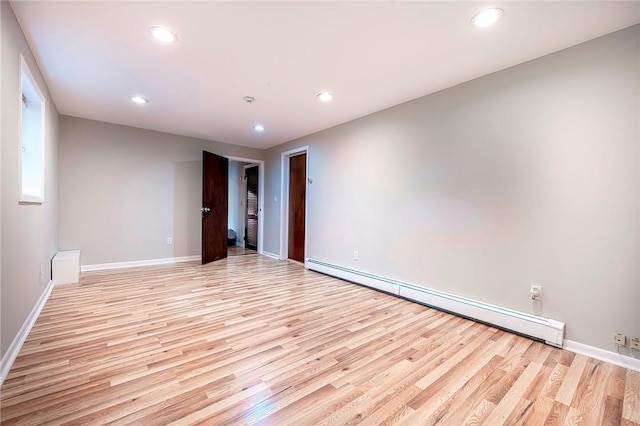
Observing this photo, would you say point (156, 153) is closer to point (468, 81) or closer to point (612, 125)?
point (468, 81)

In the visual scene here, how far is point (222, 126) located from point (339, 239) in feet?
8.60

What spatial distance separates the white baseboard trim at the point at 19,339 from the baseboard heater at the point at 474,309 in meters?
3.24

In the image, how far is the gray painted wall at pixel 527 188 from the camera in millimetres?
1953

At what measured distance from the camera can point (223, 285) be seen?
3.62 m

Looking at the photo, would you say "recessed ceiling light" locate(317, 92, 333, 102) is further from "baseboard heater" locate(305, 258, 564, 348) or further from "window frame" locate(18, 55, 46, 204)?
"window frame" locate(18, 55, 46, 204)

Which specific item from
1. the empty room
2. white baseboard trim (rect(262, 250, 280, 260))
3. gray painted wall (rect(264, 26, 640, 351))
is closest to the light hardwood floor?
the empty room

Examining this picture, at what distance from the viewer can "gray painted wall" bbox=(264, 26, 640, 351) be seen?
1.95 metres

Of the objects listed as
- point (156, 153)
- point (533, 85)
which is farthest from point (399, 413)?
point (156, 153)

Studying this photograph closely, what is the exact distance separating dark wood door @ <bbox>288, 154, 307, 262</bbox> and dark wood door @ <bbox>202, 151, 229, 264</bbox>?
1.36 metres

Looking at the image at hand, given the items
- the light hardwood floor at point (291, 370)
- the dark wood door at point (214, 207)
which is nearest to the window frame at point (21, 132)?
the light hardwood floor at point (291, 370)

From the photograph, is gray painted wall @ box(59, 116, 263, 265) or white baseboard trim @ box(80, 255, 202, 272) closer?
gray painted wall @ box(59, 116, 263, 265)

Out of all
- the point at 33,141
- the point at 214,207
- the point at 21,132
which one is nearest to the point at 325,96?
the point at 21,132

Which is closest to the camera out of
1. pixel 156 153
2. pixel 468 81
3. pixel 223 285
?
pixel 468 81

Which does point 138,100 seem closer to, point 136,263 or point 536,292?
point 136,263
